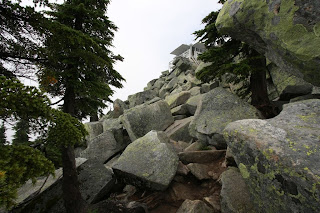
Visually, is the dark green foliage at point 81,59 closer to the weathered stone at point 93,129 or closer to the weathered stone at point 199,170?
the weathered stone at point 199,170

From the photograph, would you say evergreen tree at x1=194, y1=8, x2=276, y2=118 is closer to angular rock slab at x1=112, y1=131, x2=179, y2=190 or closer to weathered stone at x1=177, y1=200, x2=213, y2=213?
angular rock slab at x1=112, y1=131, x2=179, y2=190

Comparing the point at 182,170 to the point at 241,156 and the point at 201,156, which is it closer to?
the point at 201,156

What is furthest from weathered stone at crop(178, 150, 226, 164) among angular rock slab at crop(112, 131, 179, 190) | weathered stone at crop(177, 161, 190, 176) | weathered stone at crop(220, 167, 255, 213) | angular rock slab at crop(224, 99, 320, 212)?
angular rock slab at crop(224, 99, 320, 212)

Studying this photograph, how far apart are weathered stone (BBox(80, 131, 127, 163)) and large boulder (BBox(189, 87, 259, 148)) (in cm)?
769

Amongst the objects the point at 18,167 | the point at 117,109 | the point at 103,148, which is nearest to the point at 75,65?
the point at 18,167

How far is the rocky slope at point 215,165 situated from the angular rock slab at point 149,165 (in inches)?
1.8

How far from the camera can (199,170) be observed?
7559 millimetres

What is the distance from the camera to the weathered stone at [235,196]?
16.6ft

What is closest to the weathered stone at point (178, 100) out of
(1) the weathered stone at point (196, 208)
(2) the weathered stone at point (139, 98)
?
(2) the weathered stone at point (139, 98)

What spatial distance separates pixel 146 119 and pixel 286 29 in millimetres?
11217

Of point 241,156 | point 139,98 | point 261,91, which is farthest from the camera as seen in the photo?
point 139,98

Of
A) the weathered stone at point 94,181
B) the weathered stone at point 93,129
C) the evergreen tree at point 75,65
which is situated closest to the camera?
the evergreen tree at point 75,65

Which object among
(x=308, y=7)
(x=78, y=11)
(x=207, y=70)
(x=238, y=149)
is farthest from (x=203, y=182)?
(x=78, y=11)

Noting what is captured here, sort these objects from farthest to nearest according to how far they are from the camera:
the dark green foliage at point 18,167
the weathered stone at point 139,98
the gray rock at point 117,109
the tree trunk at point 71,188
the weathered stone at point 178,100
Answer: the weathered stone at point 139,98 → the gray rock at point 117,109 → the weathered stone at point 178,100 → the tree trunk at point 71,188 → the dark green foliage at point 18,167
